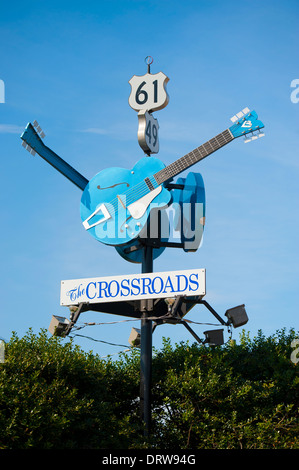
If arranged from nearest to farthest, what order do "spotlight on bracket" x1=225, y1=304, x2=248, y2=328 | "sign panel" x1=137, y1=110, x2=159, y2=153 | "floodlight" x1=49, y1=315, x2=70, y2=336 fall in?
"spotlight on bracket" x1=225, y1=304, x2=248, y2=328, "floodlight" x1=49, y1=315, x2=70, y2=336, "sign panel" x1=137, y1=110, x2=159, y2=153

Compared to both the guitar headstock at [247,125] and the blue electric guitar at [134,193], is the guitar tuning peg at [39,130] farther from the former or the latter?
the guitar headstock at [247,125]

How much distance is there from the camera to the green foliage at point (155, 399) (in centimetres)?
1559

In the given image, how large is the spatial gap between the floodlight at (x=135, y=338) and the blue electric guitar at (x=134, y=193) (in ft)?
8.00

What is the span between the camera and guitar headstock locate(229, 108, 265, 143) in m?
18.3

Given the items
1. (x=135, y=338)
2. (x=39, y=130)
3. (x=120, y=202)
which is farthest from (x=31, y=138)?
(x=135, y=338)

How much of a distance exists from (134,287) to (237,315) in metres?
2.82

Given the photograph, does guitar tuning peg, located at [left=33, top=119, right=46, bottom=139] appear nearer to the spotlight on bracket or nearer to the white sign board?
the white sign board

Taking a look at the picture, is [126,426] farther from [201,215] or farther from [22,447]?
[201,215]

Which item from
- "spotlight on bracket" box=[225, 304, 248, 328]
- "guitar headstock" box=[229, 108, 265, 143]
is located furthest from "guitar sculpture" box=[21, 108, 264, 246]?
"spotlight on bracket" box=[225, 304, 248, 328]

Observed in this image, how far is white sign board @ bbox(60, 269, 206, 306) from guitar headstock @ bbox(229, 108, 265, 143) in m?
4.11

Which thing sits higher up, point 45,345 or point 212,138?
point 212,138

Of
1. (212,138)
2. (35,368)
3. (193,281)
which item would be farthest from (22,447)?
(212,138)

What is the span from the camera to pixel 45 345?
58.5ft

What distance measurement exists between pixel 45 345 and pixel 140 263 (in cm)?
371
